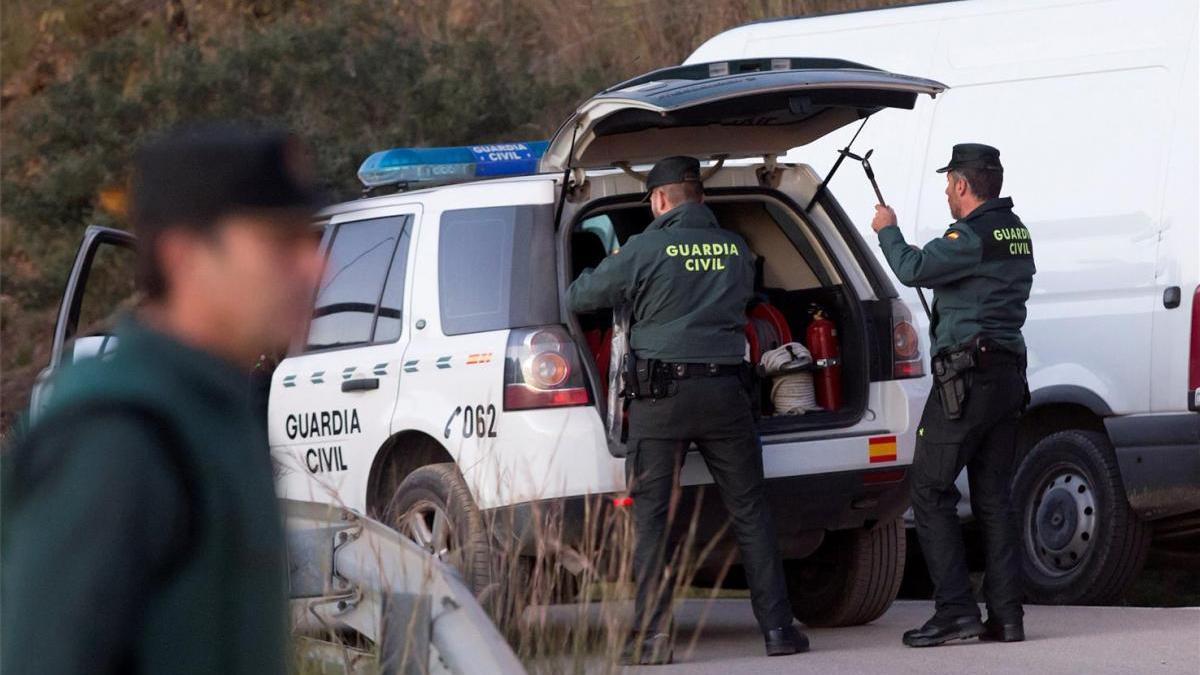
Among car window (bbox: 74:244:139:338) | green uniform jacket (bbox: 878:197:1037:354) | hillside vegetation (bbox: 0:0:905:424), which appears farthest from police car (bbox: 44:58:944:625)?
car window (bbox: 74:244:139:338)

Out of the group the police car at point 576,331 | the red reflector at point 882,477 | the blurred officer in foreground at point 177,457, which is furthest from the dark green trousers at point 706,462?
the blurred officer in foreground at point 177,457

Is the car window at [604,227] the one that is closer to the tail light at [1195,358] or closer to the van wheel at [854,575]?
the van wheel at [854,575]

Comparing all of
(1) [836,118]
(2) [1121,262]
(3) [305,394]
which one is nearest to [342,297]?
(3) [305,394]

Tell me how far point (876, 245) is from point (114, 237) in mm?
3720

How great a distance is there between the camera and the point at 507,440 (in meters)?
6.38

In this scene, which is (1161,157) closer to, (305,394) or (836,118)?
(836,118)

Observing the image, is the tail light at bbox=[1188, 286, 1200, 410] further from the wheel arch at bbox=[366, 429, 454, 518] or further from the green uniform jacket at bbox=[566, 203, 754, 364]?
the wheel arch at bbox=[366, 429, 454, 518]

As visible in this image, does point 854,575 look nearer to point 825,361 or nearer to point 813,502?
point 813,502

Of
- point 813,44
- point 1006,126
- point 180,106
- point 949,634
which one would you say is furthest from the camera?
point 180,106

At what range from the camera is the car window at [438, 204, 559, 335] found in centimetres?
653

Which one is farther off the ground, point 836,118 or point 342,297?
point 836,118

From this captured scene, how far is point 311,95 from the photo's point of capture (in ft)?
49.1

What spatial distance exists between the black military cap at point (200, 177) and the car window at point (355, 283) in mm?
5106

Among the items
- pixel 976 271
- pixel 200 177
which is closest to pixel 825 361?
Result: pixel 976 271
